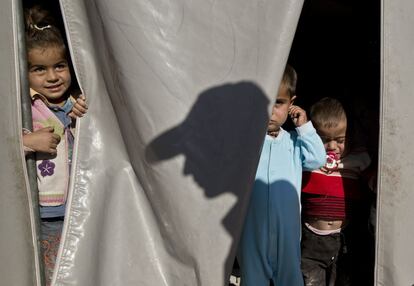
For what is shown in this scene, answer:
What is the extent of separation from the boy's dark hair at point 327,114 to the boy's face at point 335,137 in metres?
0.02

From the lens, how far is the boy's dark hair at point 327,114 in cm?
278

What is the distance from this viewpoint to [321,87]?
347 cm

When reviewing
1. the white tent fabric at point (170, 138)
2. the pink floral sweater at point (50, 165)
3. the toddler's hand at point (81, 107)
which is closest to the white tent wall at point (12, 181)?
the white tent fabric at point (170, 138)

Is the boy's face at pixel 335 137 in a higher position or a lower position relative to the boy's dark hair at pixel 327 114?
lower

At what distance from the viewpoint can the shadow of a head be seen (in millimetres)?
2199

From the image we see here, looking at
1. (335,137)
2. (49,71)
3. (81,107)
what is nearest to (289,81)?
(335,137)

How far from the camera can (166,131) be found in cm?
221

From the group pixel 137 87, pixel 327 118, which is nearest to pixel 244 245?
pixel 327 118

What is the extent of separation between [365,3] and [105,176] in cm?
181

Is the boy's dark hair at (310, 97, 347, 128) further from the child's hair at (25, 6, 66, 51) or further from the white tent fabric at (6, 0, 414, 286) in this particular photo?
the child's hair at (25, 6, 66, 51)

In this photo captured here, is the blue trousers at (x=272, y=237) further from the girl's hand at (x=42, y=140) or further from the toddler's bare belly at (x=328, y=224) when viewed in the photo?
the girl's hand at (x=42, y=140)

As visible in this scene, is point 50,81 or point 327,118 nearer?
point 50,81

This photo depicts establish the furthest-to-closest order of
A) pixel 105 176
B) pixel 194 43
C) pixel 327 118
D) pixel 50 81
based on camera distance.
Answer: pixel 327 118 < pixel 50 81 < pixel 105 176 < pixel 194 43

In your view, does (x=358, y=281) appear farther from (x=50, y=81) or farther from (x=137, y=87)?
(x=50, y=81)
